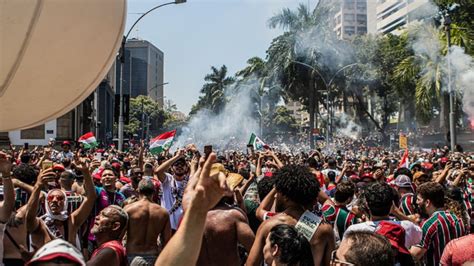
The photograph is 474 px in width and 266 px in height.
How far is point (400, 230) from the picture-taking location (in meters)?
3.99

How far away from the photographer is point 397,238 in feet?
13.0

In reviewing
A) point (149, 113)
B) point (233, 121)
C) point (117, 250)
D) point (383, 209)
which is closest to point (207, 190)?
point (117, 250)

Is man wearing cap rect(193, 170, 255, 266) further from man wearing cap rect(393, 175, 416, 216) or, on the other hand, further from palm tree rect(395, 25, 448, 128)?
palm tree rect(395, 25, 448, 128)

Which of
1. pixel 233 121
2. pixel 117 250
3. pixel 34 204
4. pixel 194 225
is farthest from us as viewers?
pixel 233 121

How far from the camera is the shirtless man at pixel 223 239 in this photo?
14.8 ft

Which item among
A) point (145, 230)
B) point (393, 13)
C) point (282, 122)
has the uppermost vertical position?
point (393, 13)

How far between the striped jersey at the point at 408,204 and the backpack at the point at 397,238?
227 cm

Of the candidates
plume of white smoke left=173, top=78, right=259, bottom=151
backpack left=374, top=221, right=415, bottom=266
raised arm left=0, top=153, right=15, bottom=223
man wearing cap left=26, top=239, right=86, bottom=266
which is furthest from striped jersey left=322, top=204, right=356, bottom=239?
plume of white smoke left=173, top=78, right=259, bottom=151

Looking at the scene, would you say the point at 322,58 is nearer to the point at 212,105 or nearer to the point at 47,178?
the point at 212,105

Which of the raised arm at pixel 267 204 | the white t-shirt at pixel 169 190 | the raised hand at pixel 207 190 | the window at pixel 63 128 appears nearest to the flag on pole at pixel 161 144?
the white t-shirt at pixel 169 190

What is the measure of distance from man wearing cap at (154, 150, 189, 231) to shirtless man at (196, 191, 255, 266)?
8.03 ft

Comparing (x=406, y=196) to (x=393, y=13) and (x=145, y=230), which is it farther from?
(x=393, y=13)

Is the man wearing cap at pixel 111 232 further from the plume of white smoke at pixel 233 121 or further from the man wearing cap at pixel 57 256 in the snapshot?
the plume of white smoke at pixel 233 121

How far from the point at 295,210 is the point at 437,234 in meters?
1.54
